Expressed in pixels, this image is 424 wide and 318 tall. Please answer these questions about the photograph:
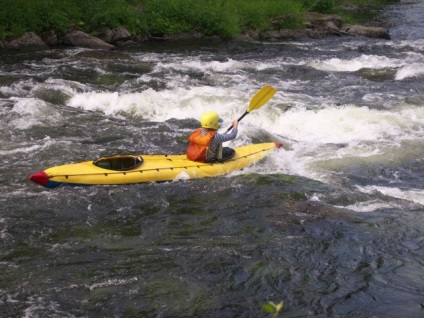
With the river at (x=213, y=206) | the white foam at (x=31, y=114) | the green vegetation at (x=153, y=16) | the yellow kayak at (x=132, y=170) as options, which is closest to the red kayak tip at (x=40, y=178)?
the yellow kayak at (x=132, y=170)

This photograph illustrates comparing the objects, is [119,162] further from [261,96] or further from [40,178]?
[261,96]

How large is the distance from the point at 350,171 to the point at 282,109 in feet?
9.40

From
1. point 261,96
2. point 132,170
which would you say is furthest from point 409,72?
point 132,170

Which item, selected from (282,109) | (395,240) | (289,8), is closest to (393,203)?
(395,240)

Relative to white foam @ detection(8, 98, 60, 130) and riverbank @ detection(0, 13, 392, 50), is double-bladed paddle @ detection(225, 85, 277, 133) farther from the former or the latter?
riverbank @ detection(0, 13, 392, 50)

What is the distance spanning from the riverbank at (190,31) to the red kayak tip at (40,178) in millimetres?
9326

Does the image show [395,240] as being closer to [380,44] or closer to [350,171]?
[350,171]

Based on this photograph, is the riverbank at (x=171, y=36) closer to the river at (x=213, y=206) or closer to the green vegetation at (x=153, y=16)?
the green vegetation at (x=153, y=16)

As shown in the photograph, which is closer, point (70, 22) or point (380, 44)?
point (70, 22)

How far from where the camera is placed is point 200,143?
7.29 meters

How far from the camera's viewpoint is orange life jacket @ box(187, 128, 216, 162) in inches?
286

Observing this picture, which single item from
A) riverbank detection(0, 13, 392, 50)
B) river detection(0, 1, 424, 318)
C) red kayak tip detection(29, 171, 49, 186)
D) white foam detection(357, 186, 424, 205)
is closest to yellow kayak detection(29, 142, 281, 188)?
red kayak tip detection(29, 171, 49, 186)

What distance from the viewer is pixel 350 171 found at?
25.5 ft

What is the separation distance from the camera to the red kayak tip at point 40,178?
6.25 metres
